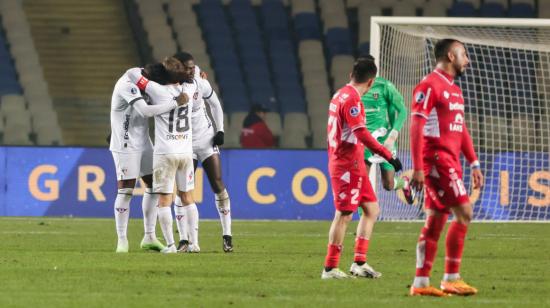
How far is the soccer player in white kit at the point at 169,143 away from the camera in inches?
515

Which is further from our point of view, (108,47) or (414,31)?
(108,47)

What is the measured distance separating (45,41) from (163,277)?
1928 centimetres

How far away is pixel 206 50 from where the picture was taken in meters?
28.1

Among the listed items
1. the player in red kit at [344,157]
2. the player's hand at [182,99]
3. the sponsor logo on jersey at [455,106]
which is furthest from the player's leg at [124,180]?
the sponsor logo on jersey at [455,106]

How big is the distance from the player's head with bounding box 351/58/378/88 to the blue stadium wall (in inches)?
405

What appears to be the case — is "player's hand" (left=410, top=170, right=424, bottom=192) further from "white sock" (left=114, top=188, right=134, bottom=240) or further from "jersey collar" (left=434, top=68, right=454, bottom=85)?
"white sock" (left=114, top=188, right=134, bottom=240)

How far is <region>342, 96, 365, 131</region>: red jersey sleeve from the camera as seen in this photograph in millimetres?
10133

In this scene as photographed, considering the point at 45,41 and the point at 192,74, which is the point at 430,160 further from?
the point at 45,41

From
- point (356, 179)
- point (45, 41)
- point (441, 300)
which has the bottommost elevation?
point (441, 300)

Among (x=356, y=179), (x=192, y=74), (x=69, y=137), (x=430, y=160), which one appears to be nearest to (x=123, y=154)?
(x=192, y=74)

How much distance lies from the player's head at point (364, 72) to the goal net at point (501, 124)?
8359 millimetres

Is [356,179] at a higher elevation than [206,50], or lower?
lower

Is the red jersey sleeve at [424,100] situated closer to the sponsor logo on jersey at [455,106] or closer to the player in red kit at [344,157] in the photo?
the sponsor logo on jersey at [455,106]

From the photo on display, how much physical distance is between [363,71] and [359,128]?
0.50 m
